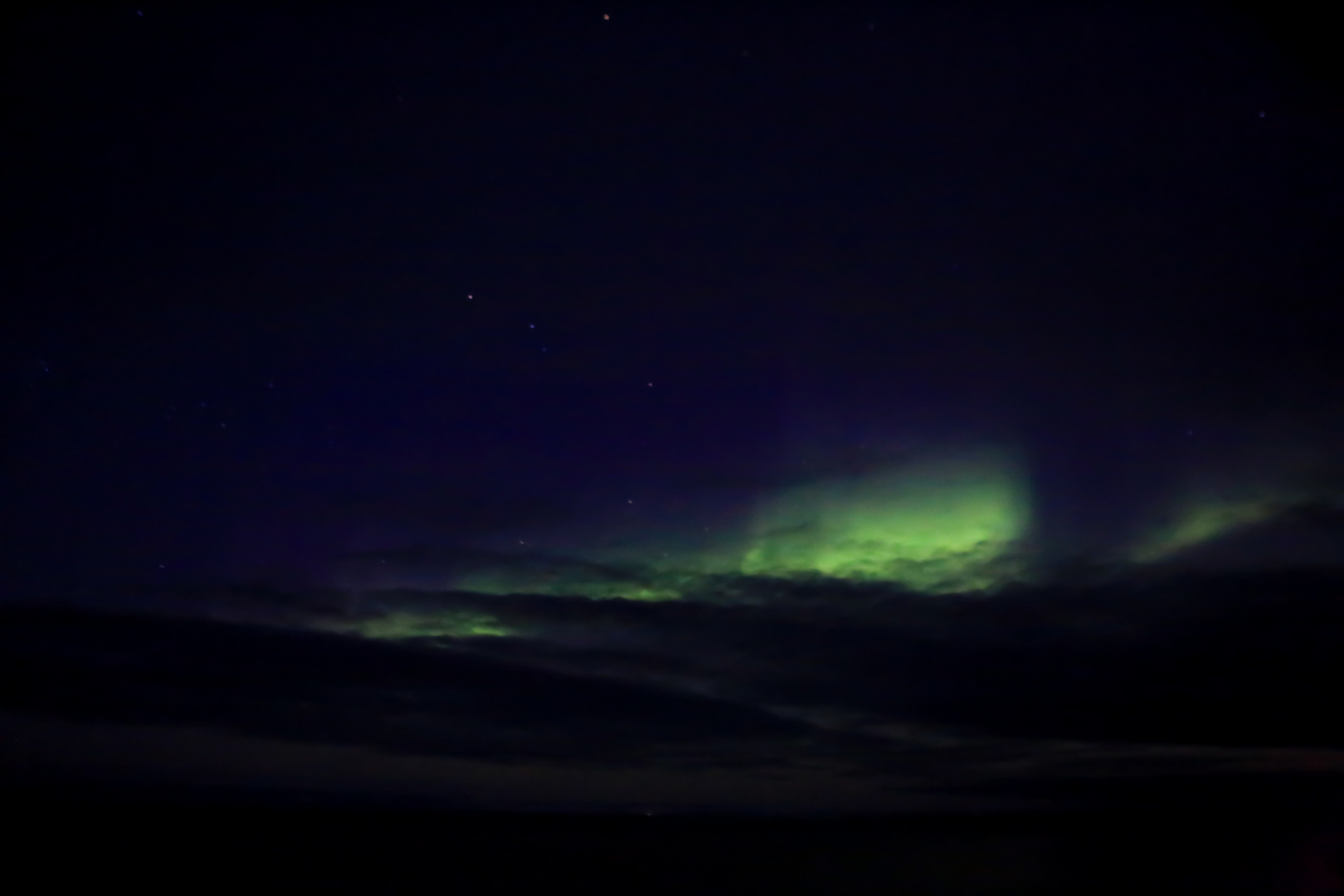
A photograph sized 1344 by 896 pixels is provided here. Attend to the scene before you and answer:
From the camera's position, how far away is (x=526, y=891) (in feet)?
78.7

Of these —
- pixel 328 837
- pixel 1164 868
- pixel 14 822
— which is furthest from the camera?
pixel 14 822

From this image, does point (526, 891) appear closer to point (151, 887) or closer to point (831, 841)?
point (151, 887)

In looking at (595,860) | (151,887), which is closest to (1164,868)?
(595,860)

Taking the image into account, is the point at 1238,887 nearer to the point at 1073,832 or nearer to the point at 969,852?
the point at 969,852

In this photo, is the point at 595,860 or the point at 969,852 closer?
the point at 595,860

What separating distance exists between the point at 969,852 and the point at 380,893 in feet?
90.5

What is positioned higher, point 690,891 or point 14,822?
point 690,891

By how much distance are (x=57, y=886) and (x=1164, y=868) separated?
35.2m

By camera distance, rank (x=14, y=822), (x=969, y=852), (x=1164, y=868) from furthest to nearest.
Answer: (x=14, y=822)
(x=969, y=852)
(x=1164, y=868)

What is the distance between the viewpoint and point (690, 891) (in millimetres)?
24359

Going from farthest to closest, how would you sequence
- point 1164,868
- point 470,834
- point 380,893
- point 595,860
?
point 470,834
point 595,860
point 1164,868
point 380,893

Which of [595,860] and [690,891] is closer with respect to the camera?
[690,891]

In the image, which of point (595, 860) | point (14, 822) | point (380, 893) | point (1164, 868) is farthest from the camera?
point (14, 822)

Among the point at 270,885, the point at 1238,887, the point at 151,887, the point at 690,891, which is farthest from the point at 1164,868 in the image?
the point at 151,887
